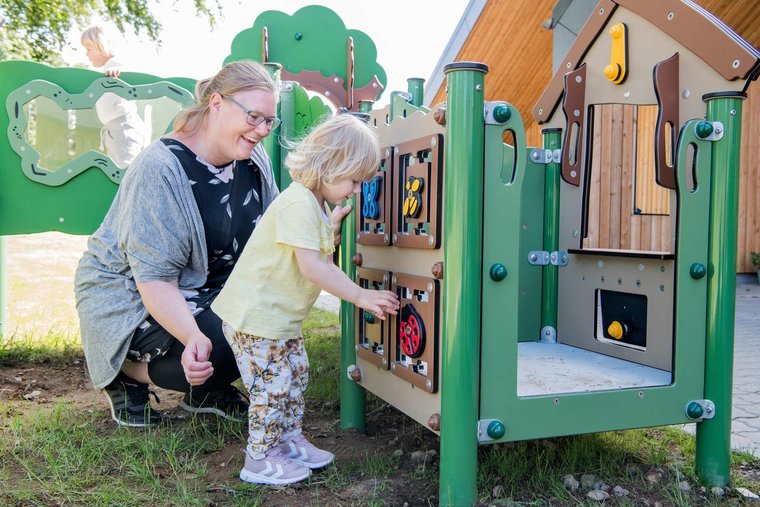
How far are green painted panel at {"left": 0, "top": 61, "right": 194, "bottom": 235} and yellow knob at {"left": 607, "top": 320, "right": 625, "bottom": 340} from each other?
8.25 feet

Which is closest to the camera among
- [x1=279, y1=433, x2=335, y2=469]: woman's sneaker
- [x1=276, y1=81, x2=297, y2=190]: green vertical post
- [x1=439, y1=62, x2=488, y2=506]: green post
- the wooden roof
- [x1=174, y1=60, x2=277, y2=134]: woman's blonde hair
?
[x1=439, y1=62, x2=488, y2=506]: green post

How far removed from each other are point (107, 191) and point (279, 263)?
1973 mm

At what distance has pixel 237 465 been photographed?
6.97ft

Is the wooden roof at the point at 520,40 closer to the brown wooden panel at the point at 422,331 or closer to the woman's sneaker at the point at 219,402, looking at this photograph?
the woman's sneaker at the point at 219,402

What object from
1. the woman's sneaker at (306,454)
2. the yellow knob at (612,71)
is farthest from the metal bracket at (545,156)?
the woman's sneaker at (306,454)

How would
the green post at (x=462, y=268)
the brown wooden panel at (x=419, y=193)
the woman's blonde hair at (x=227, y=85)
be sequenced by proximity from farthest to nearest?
the woman's blonde hair at (x=227, y=85) → the brown wooden panel at (x=419, y=193) → the green post at (x=462, y=268)

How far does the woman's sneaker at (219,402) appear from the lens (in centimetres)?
265

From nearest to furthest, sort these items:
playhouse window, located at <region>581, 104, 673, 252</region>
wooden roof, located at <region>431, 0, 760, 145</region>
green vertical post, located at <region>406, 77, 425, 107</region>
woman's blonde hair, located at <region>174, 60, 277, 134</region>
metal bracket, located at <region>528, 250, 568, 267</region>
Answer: woman's blonde hair, located at <region>174, 60, 277, 134</region> → metal bracket, located at <region>528, 250, 568, 267</region> → green vertical post, located at <region>406, 77, 425, 107</region> → wooden roof, located at <region>431, 0, 760, 145</region> → playhouse window, located at <region>581, 104, 673, 252</region>

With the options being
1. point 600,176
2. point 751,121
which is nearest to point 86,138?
point 600,176

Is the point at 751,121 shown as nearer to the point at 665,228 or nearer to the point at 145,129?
the point at 665,228

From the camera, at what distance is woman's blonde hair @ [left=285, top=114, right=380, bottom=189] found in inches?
75.5

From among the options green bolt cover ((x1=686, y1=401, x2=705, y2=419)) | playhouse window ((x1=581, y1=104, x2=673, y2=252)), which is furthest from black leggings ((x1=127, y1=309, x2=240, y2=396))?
playhouse window ((x1=581, y1=104, x2=673, y2=252))

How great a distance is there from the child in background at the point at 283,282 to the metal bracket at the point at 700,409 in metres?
0.92

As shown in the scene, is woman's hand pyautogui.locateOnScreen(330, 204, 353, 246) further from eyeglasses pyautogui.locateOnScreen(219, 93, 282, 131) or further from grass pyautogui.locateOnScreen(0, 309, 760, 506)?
grass pyautogui.locateOnScreen(0, 309, 760, 506)
